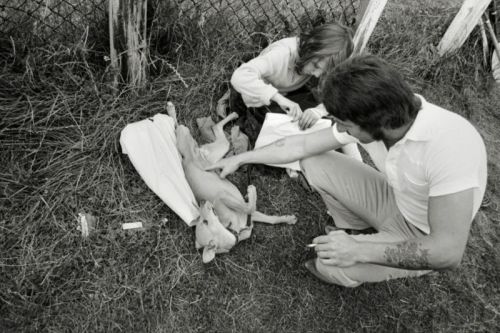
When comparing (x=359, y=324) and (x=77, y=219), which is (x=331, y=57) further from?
(x=77, y=219)

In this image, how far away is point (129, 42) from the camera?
2428mm

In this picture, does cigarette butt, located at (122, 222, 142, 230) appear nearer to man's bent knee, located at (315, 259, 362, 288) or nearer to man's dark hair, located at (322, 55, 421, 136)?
man's bent knee, located at (315, 259, 362, 288)

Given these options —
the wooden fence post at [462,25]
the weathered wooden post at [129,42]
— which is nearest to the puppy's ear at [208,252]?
the weathered wooden post at [129,42]

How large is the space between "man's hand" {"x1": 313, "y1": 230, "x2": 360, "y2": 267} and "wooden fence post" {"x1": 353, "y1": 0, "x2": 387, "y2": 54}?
184 cm

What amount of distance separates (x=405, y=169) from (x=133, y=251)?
140 cm

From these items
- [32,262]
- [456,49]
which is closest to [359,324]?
[32,262]

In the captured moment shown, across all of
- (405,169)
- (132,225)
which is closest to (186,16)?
(132,225)

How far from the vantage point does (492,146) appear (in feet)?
11.6

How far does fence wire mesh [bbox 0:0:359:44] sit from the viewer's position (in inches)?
99.4

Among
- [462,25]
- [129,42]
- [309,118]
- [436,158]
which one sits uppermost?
[129,42]

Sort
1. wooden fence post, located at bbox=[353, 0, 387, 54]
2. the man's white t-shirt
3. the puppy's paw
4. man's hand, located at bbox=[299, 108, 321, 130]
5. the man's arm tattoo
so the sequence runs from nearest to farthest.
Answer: the man's white t-shirt → the man's arm tattoo → the puppy's paw → man's hand, located at bbox=[299, 108, 321, 130] → wooden fence post, located at bbox=[353, 0, 387, 54]

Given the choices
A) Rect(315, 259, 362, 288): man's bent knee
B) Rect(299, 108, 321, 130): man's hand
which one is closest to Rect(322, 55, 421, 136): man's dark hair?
Rect(315, 259, 362, 288): man's bent knee

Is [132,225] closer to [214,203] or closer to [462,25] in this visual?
[214,203]

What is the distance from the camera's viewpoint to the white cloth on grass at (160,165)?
2.34 meters
